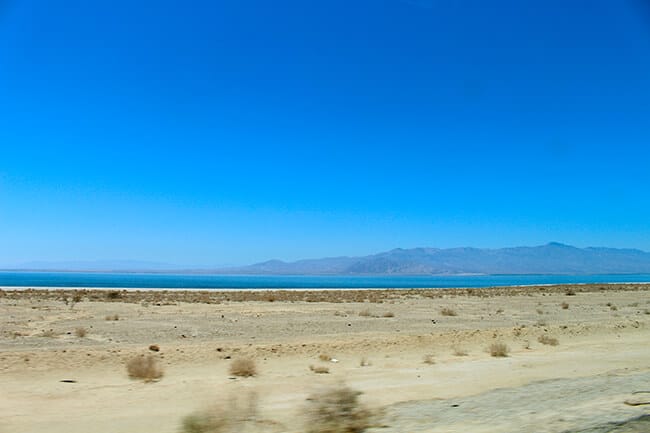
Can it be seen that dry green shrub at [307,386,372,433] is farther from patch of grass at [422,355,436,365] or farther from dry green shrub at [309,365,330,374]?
patch of grass at [422,355,436,365]

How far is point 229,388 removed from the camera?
12.8 meters

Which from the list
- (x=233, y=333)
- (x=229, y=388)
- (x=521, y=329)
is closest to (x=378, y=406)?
(x=229, y=388)

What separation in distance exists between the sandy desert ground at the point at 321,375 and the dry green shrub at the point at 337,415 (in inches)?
3.0

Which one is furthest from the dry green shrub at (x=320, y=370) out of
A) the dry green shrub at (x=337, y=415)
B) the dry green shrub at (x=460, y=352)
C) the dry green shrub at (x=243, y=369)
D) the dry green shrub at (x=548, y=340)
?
the dry green shrub at (x=548, y=340)

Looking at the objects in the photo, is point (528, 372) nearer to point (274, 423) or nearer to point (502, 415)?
point (502, 415)

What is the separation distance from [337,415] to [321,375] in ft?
20.7

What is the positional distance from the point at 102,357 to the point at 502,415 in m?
12.9

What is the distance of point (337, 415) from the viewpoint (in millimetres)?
8344

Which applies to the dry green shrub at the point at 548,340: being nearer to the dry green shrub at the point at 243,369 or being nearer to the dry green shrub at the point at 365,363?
the dry green shrub at the point at 365,363

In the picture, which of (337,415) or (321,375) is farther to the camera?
(321,375)

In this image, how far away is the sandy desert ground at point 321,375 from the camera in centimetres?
904

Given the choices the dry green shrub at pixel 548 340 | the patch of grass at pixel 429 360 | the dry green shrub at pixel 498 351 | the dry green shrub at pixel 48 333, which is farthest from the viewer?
the dry green shrub at pixel 48 333

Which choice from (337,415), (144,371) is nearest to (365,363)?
(144,371)

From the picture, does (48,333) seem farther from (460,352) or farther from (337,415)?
(337,415)
